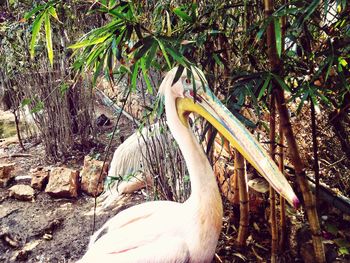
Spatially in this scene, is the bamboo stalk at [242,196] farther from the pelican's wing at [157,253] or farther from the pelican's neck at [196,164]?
the pelican's wing at [157,253]

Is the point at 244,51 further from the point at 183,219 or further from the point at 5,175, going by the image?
the point at 5,175

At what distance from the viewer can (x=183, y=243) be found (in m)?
1.43

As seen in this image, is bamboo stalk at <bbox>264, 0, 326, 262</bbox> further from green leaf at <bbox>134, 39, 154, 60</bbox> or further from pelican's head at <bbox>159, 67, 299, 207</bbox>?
green leaf at <bbox>134, 39, 154, 60</bbox>

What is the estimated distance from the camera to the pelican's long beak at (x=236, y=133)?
122 cm

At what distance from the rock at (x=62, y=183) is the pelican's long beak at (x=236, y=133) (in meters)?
1.92

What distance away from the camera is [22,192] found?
312 centimetres

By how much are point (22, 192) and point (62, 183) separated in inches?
14.0

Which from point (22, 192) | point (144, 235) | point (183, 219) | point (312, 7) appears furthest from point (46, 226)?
point (312, 7)

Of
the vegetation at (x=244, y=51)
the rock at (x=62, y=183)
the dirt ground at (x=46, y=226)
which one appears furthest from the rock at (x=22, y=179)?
the vegetation at (x=244, y=51)

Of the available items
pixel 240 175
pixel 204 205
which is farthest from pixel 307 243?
pixel 204 205

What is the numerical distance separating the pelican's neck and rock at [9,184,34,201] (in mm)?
2090

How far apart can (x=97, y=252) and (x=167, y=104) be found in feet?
2.18

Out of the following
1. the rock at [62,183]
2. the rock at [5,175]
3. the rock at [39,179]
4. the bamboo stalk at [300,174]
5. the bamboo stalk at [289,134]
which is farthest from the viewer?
the rock at [5,175]

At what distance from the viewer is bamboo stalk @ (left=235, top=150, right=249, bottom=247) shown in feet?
5.96
